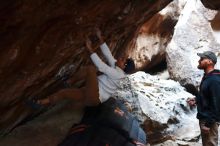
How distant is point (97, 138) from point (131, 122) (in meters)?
0.96

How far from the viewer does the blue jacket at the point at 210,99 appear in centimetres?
577

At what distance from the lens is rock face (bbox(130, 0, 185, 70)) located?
36.4ft

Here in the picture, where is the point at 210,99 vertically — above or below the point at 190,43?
above

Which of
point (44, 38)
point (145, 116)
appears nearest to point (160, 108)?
point (145, 116)

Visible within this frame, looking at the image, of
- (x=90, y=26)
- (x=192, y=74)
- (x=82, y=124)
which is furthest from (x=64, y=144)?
(x=192, y=74)

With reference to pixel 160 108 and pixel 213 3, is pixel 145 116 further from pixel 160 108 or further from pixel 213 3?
pixel 213 3

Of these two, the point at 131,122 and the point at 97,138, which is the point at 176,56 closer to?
the point at 131,122

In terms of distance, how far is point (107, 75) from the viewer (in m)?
5.77

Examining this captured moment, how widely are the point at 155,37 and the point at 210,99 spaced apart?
5.91m

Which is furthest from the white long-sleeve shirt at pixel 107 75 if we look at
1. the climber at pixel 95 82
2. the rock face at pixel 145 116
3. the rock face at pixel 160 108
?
the rock face at pixel 160 108

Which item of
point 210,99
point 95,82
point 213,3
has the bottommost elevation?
point 210,99

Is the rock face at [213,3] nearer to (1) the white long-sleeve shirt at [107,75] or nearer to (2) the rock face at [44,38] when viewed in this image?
(2) the rock face at [44,38]

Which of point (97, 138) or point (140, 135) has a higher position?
point (97, 138)

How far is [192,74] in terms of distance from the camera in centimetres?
1091
